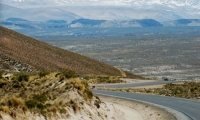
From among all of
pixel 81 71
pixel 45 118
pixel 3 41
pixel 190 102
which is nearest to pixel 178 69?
pixel 81 71

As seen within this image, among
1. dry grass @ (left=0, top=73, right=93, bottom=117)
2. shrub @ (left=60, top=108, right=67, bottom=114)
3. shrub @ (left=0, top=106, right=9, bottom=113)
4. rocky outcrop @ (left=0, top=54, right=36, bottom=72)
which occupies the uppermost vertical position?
shrub @ (left=0, top=106, right=9, bottom=113)

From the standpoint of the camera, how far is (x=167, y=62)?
131 m

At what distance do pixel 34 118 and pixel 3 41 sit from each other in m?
62.7

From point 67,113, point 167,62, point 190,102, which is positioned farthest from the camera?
point 167,62

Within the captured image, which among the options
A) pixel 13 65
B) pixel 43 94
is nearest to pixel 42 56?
pixel 13 65

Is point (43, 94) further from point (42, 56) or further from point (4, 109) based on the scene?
point (42, 56)

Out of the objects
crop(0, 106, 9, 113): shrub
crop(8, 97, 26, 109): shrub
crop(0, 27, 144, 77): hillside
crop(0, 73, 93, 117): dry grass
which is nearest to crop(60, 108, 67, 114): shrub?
crop(0, 73, 93, 117): dry grass

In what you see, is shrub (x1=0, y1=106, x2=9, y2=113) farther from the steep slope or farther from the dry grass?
the steep slope

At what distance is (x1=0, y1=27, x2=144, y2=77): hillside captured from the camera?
66.9 meters

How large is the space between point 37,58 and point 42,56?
2.65m

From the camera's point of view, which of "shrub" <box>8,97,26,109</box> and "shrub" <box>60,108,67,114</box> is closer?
"shrub" <box>8,97,26,109</box>

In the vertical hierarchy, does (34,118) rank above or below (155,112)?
above

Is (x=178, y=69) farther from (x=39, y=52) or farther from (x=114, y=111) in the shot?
(x=114, y=111)

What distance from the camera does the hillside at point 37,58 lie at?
66.9 m
